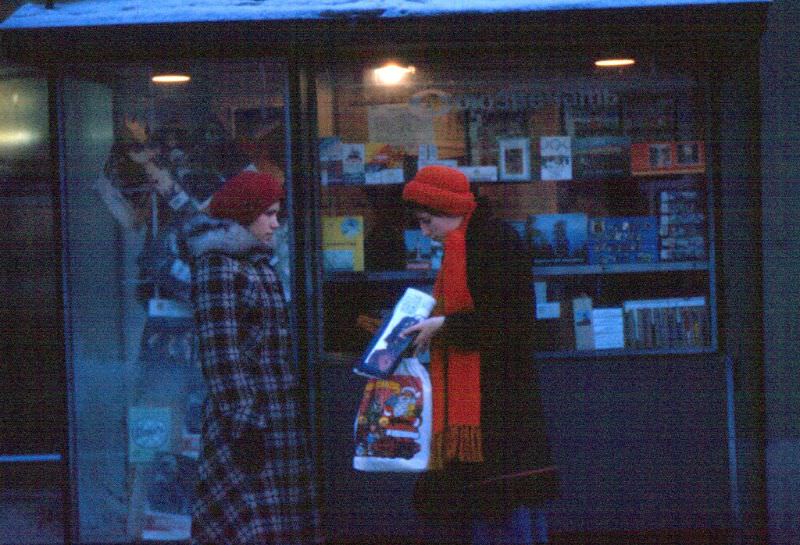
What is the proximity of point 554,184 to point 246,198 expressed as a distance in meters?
2.34

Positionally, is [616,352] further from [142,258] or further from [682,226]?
[142,258]

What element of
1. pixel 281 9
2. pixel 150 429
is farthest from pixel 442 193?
pixel 150 429

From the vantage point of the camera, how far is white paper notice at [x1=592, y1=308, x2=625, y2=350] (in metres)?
6.12

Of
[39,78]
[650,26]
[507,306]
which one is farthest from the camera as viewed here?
[39,78]

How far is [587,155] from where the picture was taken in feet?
20.2

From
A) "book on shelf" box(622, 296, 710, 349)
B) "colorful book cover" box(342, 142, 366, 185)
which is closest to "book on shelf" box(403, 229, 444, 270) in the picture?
"colorful book cover" box(342, 142, 366, 185)

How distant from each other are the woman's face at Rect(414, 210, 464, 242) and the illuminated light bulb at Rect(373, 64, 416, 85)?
2055 millimetres

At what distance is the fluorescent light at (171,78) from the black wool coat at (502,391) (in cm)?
253

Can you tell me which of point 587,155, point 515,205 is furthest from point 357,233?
point 587,155

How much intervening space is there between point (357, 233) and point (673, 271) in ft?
5.41

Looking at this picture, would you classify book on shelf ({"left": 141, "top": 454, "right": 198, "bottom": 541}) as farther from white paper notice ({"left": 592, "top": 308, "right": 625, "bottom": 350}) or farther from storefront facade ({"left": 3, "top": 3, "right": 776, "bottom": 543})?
white paper notice ({"left": 592, "top": 308, "right": 625, "bottom": 350})

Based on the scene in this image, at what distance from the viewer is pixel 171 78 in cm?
603

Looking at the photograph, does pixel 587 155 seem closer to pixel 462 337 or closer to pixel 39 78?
pixel 462 337

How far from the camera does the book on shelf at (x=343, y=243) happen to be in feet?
20.0
